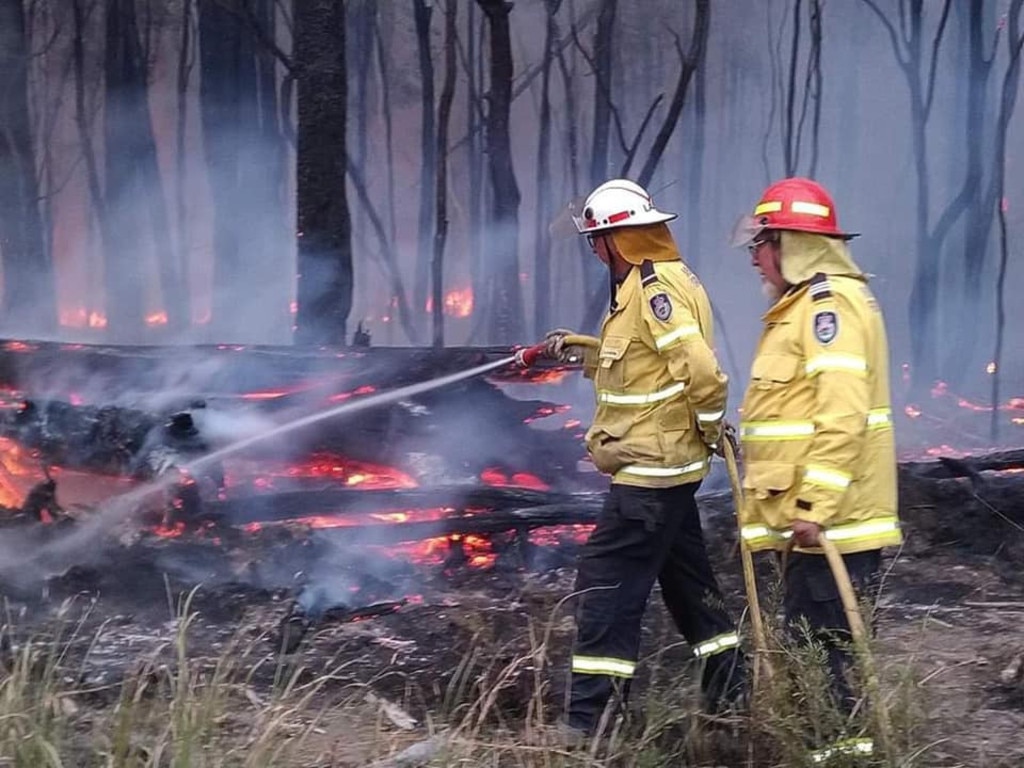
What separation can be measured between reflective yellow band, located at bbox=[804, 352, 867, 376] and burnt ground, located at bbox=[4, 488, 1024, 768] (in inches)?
33.1

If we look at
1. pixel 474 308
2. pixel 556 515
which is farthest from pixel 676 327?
pixel 474 308

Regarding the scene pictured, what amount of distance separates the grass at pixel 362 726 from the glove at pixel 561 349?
45.0 inches

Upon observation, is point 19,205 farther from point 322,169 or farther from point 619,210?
point 619,210

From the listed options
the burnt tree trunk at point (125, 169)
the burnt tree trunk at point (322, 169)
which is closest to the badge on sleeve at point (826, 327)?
the burnt tree trunk at point (322, 169)

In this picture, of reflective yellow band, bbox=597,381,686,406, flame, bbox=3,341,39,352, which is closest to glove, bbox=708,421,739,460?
reflective yellow band, bbox=597,381,686,406

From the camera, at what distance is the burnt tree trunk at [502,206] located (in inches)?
360

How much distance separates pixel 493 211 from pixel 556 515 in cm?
394

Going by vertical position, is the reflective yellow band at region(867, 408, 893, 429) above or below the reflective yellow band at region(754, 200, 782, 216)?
below

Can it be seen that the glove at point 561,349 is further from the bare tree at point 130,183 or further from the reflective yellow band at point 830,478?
the bare tree at point 130,183

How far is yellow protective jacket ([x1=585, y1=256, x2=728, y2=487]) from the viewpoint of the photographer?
3.76m

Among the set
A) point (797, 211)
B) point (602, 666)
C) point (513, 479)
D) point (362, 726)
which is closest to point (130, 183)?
point (513, 479)

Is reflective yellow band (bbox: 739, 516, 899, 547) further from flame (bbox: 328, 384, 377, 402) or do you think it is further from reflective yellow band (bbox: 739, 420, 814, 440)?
flame (bbox: 328, 384, 377, 402)

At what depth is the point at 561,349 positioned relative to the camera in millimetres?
4305

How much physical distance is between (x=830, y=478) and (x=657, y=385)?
748 millimetres
